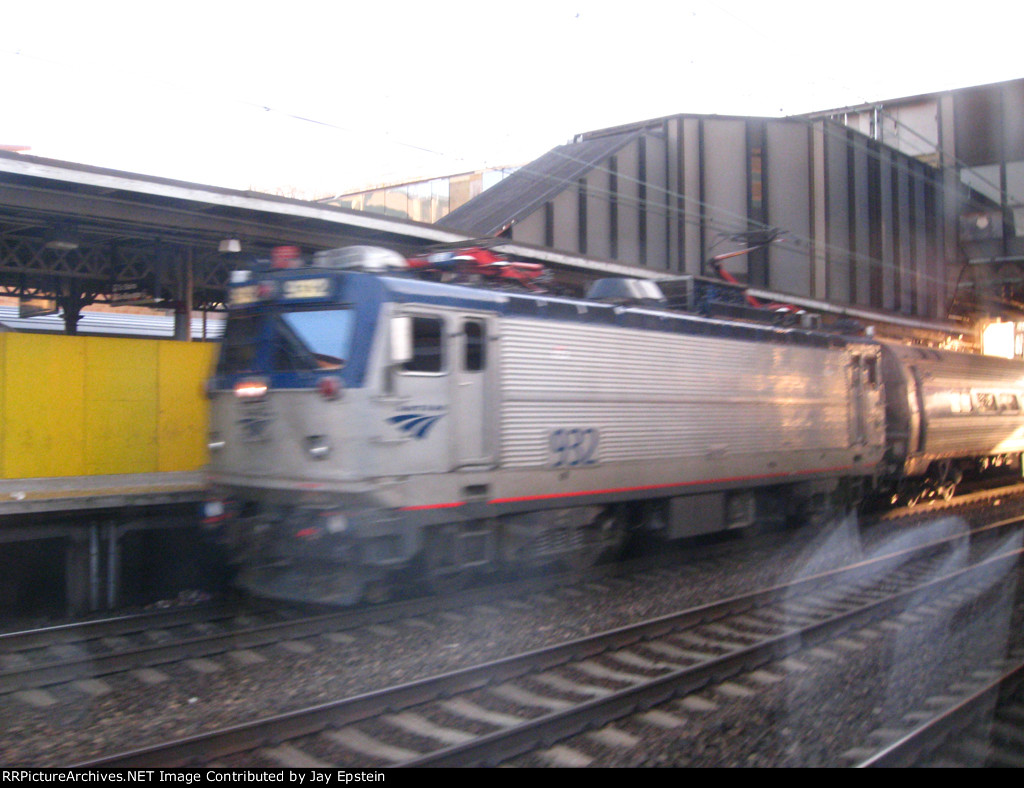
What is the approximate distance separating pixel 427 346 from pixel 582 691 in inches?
131

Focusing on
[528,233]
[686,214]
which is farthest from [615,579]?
[686,214]

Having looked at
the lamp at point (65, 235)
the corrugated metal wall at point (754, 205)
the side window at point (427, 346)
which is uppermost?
the corrugated metal wall at point (754, 205)

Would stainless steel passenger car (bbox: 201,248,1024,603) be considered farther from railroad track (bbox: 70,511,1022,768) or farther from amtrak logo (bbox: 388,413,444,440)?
railroad track (bbox: 70,511,1022,768)

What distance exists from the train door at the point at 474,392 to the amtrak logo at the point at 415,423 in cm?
27

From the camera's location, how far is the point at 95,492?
26.7ft

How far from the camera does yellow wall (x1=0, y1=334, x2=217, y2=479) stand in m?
8.50

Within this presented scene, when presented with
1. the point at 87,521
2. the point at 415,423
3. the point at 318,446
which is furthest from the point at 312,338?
the point at 87,521

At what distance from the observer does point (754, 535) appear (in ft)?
40.8

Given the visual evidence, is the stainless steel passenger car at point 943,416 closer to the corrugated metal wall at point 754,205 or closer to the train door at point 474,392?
the corrugated metal wall at point 754,205

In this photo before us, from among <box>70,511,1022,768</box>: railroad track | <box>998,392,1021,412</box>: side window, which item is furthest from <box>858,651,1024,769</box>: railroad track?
<box>998,392,1021,412</box>: side window

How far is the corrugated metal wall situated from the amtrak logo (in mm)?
14923

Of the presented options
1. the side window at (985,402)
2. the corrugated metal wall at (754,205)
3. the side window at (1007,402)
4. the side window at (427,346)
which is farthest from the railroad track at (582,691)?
the corrugated metal wall at (754,205)

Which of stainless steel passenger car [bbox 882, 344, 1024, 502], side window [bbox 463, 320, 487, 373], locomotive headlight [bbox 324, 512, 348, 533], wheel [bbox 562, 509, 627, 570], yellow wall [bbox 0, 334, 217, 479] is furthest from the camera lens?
stainless steel passenger car [bbox 882, 344, 1024, 502]

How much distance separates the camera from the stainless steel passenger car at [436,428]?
715 cm
